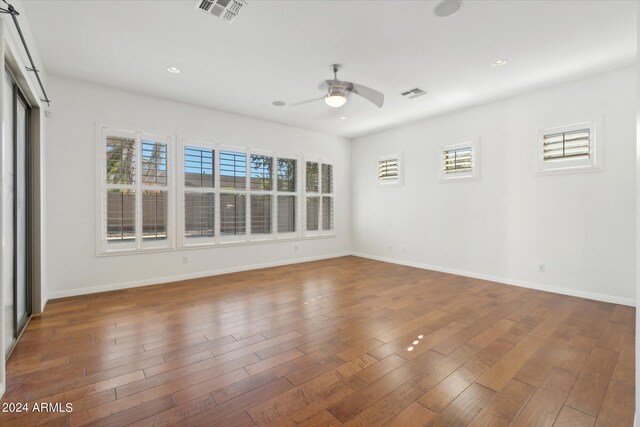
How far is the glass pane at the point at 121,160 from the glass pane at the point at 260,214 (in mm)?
2121

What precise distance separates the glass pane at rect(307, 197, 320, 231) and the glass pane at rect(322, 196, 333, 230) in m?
0.21

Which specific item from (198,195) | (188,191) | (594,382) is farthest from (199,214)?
(594,382)

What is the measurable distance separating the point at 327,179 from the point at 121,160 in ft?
13.9

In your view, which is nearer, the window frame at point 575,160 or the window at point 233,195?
the window frame at point 575,160

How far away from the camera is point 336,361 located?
7.84 ft

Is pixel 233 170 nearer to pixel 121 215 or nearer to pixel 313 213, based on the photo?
pixel 121 215

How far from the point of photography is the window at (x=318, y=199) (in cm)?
689

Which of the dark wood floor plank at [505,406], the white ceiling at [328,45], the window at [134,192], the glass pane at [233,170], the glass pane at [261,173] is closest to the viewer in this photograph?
the dark wood floor plank at [505,406]

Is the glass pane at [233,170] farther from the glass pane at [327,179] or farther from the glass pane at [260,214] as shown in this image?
the glass pane at [327,179]

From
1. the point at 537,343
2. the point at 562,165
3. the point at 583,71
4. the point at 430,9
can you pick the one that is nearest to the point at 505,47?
the point at 430,9

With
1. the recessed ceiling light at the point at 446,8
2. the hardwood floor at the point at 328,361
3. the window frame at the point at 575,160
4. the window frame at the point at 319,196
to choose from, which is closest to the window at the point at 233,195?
the window frame at the point at 319,196

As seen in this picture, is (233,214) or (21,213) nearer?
(21,213)

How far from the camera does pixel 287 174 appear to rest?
6.52 metres

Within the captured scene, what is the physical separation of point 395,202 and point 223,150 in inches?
148
